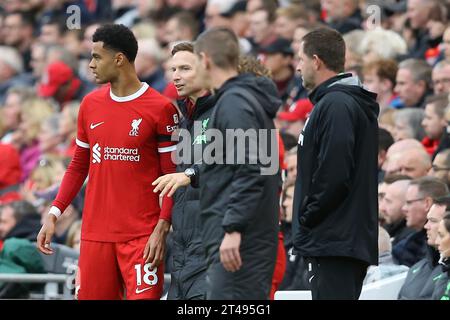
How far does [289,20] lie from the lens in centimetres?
1475

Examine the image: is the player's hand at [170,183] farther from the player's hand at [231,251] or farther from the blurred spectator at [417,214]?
the blurred spectator at [417,214]

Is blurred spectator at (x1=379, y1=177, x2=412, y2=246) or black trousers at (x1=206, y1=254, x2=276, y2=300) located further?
blurred spectator at (x1=379, y1=177, x2=412, y2=246)

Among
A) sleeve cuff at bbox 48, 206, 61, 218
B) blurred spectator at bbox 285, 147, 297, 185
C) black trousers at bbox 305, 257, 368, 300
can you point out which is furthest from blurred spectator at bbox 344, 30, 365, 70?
black trousers at bbox 305, 257, 368, 300

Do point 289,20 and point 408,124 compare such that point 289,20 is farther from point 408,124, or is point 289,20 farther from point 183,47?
point 183,47

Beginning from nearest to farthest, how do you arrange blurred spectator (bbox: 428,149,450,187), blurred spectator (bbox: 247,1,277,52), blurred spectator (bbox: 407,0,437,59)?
blurred spectator (bbox: 428,149,450,187) → blurred spectator (bbox: 407,0,437,59) → blurred spectator (bbox: 247,1,277,52)

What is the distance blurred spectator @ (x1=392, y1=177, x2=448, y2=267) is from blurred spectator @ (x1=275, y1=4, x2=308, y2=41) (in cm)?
483

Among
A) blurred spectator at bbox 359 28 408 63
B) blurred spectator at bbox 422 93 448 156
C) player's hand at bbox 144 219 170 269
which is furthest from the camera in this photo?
blurred spectator at bbox 359 28 408 63

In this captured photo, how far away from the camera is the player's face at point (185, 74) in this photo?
7.93m

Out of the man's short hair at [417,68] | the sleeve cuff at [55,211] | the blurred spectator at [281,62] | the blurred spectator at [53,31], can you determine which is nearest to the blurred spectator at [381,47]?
the man's short hair at [417,68]

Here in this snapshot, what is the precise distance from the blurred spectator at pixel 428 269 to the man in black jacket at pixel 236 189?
8.83ft

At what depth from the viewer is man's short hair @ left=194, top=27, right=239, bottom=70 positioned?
261 inches

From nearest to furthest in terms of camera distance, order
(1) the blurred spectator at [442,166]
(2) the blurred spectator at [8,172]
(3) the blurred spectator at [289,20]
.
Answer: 1. (1) the blurred spectator at [442,166]
2. (2) the blurred spectator at [8,172]
3. (3) the blurred spectator at [289,20]

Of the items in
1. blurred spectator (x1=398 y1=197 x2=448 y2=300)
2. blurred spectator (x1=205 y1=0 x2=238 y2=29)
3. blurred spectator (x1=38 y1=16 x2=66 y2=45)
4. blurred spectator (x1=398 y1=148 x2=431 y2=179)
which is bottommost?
blurred spectator (x1=398 y1=197 x2=448 y2=300)

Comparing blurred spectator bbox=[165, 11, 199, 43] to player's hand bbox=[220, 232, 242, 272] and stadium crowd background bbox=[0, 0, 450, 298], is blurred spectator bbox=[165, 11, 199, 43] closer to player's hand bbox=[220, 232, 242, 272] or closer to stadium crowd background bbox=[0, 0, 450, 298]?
stadium crowd background bbox=[0, 0, 450, 298]
